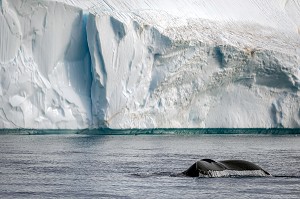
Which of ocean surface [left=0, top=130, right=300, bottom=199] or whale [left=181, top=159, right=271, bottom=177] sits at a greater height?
whale [left=181, top=159, right=271, bottom=177]

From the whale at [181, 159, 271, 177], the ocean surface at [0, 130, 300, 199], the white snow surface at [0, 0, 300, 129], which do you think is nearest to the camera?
the ocean surface at [0, 130, 300, 199]

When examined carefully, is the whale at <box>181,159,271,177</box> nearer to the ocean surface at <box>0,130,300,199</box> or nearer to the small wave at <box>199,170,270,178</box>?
the small wave at <box>199,170,270,178</box>

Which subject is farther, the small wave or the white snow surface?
the white snow surface

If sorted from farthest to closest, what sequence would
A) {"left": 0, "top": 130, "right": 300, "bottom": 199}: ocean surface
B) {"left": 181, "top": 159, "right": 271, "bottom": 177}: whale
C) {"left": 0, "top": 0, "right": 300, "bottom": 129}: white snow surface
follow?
1. {"left": 0, "top": 0, "right": 300, "bottom": 129}: white snow surface
2. {"left": 181, "top": 159, "right": 271, "bottom": 177}: whale
3. {"left": 0, "top": 130, "right": 300, "bottom": 199}: ocean surface

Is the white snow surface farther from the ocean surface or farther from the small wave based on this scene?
the small wave

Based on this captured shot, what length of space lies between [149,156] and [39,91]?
10267 mm

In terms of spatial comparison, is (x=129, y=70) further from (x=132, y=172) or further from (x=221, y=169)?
(x=221, y=169)

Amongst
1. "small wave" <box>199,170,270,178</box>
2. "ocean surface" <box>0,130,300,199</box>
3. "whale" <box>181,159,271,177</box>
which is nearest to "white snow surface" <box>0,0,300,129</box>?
"ocean surface" <box>0,130,300,199</box>

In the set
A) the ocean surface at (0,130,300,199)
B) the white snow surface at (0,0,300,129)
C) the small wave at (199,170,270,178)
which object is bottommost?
the ocean surface at (0,130,300,199)

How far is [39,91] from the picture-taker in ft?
112

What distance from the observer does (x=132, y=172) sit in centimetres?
1953

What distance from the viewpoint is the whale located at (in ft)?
60.2

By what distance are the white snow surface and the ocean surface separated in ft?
13.4

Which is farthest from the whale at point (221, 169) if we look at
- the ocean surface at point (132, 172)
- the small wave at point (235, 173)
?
the ocean surface at point (132, 172)
